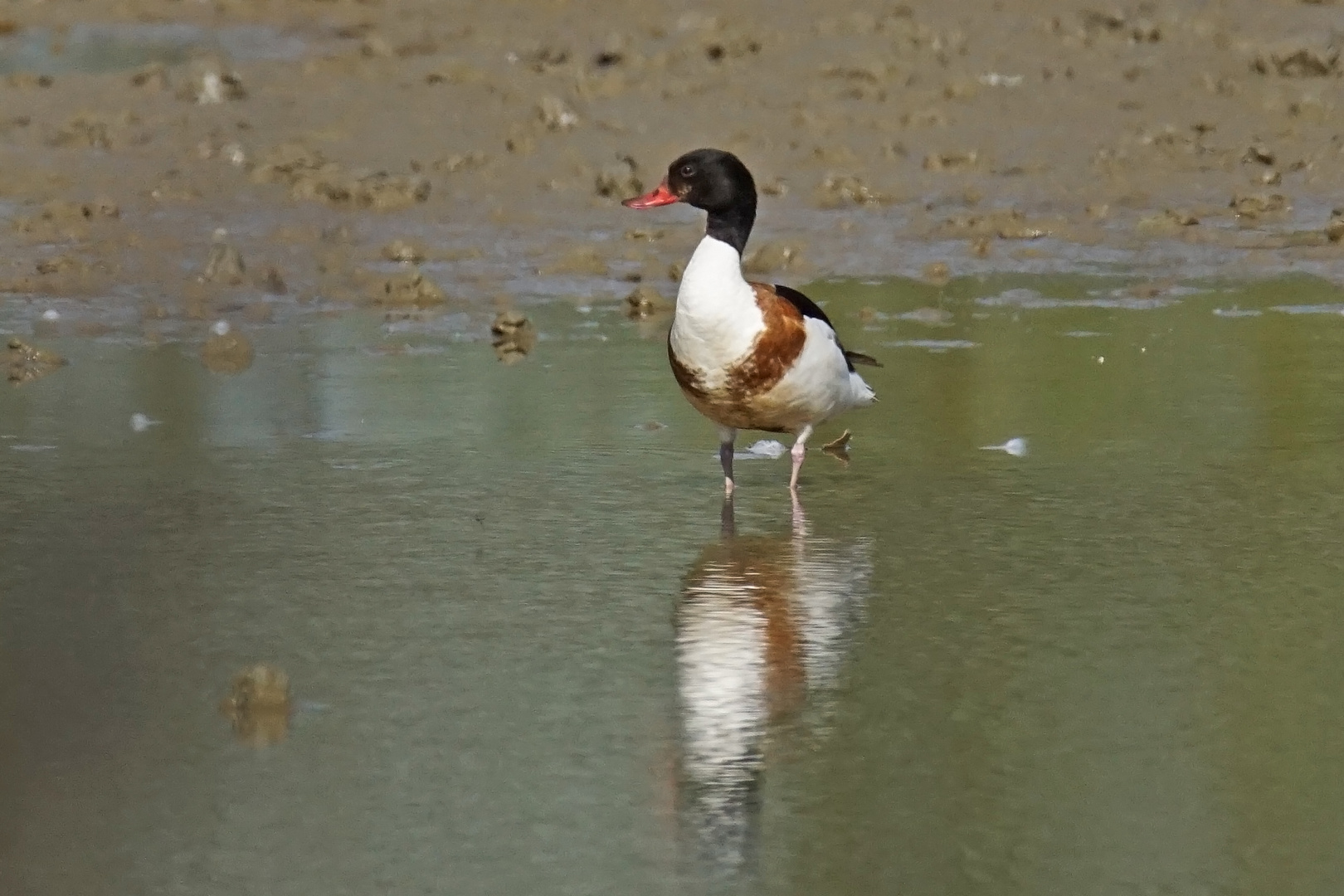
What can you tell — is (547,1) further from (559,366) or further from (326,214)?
(559,366)

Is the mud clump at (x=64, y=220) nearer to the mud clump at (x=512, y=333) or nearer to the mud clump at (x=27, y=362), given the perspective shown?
the mud clump at (x=27, y=362)

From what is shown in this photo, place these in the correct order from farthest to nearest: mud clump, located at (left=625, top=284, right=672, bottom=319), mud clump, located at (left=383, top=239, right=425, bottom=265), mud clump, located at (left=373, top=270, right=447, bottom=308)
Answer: mud clump, located at (left=383, top=239, right=425, bottom=265) < mud clump, located at (left=373, top=270, right=447, bottom=308) < mud clump, located at (left=625, top=284, right=672, bottom=319)

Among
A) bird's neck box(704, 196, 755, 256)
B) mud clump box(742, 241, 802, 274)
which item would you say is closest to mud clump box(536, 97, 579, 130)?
mud clump box(742, 241, 802, 274)

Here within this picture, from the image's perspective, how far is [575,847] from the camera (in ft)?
14.0

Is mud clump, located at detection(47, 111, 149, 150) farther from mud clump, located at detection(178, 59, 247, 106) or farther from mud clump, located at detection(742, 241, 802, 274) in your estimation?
mud clump, located at detection(742, 241, 802, 274)

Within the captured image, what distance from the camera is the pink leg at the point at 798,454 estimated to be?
301 inches

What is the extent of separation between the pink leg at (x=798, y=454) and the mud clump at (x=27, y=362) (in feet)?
10.8

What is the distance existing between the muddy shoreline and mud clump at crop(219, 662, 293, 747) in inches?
236

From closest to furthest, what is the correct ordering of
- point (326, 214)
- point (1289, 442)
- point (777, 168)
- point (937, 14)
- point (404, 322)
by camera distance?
point (1289, 442)
point (404, 322)
point (326, 214)
point (777, 168)
point (937, 14)

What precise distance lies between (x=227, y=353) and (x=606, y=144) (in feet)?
16.9

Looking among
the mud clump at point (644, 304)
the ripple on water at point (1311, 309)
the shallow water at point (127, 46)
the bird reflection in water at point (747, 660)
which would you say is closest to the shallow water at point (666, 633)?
the bird reflection in water at point (747, 660)

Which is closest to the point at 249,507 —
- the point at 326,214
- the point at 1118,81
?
the point at 326,214

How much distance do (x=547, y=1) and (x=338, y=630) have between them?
12710 mm

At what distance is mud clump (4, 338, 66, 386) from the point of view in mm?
9607
